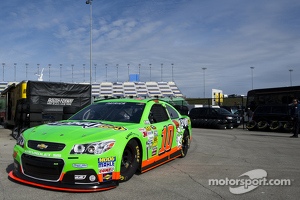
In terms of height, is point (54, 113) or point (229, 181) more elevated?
point (54, 113)

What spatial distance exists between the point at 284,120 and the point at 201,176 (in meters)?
13.7

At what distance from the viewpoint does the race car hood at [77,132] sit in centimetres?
469

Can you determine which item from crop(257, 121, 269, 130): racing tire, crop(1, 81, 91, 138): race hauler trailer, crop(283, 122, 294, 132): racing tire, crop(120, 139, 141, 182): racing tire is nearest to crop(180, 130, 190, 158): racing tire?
crop(120, 139, 141, 182): racing tire

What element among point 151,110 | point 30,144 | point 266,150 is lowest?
point 266,150

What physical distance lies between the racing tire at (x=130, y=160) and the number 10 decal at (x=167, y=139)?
93cm

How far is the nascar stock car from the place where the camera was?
443 centimetres

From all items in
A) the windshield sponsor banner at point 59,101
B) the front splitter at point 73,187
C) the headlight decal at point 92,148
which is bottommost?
the front splitter at point 73,187

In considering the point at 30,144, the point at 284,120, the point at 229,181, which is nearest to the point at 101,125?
the point at 30,144

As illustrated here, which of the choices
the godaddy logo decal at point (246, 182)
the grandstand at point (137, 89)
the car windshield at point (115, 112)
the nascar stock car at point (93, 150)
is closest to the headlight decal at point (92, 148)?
the nascar stock car at point (93, 150)

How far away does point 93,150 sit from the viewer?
178 inches

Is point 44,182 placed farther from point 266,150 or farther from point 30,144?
point 266,150

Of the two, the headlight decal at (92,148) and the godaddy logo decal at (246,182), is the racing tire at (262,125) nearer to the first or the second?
the godaddy logo decal at (246,182)

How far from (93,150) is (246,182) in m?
2.83

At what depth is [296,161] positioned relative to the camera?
7547 mm
